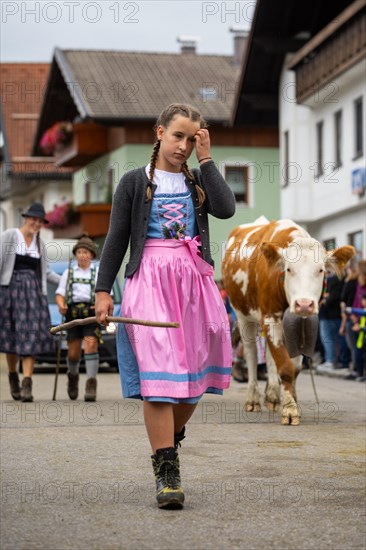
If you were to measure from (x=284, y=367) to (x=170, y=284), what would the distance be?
5.57 meters

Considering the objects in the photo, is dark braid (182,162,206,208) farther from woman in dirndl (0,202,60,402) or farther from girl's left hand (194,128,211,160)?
woman in dirndl (0,202,60,402)

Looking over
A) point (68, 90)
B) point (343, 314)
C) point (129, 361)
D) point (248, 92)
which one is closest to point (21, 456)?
point (129, 361)

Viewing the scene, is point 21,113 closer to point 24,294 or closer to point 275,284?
point 24,294

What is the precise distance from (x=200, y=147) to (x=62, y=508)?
1.90 metres

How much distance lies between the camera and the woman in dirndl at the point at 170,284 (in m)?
6.99

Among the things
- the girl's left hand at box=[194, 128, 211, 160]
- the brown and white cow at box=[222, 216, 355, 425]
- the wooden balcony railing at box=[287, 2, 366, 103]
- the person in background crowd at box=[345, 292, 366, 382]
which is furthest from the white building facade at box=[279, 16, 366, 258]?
the girl's left hand at box=[194, 128, 211, 160]

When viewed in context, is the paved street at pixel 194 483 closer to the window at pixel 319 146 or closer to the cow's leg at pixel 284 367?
the cow's leg at pixel 284 367

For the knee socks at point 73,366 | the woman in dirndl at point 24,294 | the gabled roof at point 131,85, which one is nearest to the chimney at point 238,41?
the gabled roof at point 131,85

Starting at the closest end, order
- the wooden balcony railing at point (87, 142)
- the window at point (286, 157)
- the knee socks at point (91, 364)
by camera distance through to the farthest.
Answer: the knee socks at point (91, 364), the window at point (286, 157), the wooden balcony railing at point (87, 142)

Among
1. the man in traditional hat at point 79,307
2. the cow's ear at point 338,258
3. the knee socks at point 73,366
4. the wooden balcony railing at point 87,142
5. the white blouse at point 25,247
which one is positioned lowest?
the knee socks at point 73,366

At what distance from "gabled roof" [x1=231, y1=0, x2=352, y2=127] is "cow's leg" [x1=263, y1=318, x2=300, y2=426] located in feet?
80.0

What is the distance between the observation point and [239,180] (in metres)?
52.9

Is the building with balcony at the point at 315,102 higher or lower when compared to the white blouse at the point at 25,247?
higher

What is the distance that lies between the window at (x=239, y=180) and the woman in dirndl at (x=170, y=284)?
43.2 meters
